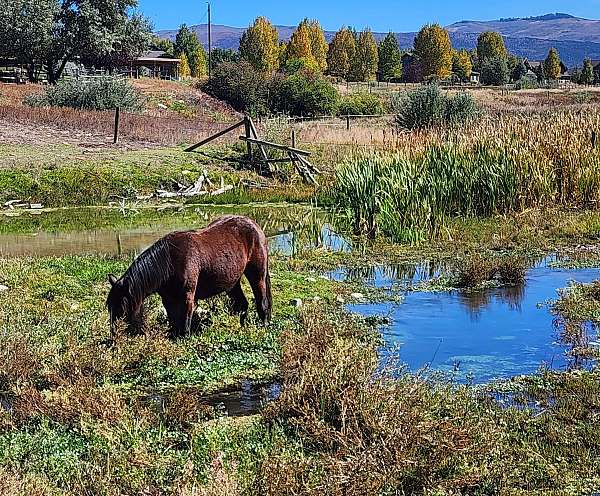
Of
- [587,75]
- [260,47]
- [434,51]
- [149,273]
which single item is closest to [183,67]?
[260,47]

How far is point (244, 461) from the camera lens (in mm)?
5746

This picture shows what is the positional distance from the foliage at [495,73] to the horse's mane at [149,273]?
85.5m

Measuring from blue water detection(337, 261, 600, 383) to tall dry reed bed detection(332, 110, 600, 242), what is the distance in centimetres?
411

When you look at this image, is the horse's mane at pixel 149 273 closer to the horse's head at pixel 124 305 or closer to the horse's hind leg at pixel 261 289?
the horse's head at pixel 124 305

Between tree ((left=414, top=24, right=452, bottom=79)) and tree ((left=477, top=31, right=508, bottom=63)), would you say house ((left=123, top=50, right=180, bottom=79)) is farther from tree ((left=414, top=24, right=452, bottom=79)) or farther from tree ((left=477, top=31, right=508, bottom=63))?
tree ((left=477, top=31, right=508, bottom=63))

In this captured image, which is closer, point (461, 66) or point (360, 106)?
point (360, 106)

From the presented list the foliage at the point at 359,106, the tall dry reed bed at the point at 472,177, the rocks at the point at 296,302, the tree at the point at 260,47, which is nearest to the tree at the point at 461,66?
the tree at the point at 260,47

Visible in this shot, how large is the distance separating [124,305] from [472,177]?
11300 mm

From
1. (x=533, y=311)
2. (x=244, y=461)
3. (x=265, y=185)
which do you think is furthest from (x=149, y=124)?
(x=244, y=461)

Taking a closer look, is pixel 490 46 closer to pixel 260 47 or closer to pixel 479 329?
pixel 260 47

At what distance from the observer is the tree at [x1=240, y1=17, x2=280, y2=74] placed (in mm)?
85562

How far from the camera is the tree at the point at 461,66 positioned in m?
100

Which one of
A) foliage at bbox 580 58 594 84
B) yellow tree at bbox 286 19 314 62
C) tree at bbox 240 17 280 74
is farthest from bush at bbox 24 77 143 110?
foliage at bbox 580 58 594 84

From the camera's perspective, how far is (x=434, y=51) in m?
92.8
